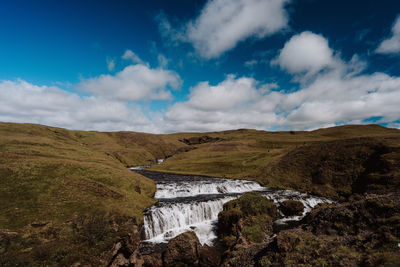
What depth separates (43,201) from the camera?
2739 cm

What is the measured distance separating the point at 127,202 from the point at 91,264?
1484 cm

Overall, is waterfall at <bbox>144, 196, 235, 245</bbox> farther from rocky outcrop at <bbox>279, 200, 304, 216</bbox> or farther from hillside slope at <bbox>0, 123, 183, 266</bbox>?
rocky outcrop at <bbox>279, 200, 304, 216</bbox>

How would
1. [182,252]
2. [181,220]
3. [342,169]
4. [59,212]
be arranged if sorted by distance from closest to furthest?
[182,252] → [59,212] → [181,220] → [342,169]

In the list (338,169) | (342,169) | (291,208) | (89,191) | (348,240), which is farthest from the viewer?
(338,169)

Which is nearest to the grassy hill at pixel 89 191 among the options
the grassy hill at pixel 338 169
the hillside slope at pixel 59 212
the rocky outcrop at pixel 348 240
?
the hillside slope at pixel 59 212

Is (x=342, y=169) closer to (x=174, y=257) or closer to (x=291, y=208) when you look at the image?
(x=291, y=208)

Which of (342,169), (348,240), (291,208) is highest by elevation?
(348,240)

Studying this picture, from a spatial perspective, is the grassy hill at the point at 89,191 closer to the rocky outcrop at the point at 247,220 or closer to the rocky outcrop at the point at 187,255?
the rocky outcrop at the point at 187,255

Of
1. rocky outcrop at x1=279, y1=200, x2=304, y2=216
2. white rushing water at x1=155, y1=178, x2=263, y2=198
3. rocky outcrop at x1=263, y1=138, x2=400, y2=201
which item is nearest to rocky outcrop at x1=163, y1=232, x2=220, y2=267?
rocky outcrop at x1=279, y1=200, x2=304, y2=216

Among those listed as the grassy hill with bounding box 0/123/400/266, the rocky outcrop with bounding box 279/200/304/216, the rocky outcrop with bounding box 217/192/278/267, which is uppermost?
the grassy hill with bounding box 0/123/400/266

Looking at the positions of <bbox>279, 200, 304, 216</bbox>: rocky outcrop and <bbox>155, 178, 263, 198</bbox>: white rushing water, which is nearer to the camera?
<bbox>279, 200, 304, 216</bbox>: rocky outcrop

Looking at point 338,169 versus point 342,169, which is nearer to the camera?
point 342,169

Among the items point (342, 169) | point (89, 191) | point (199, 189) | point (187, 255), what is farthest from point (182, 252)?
point (342, 169)

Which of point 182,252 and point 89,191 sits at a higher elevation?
point 89,191
